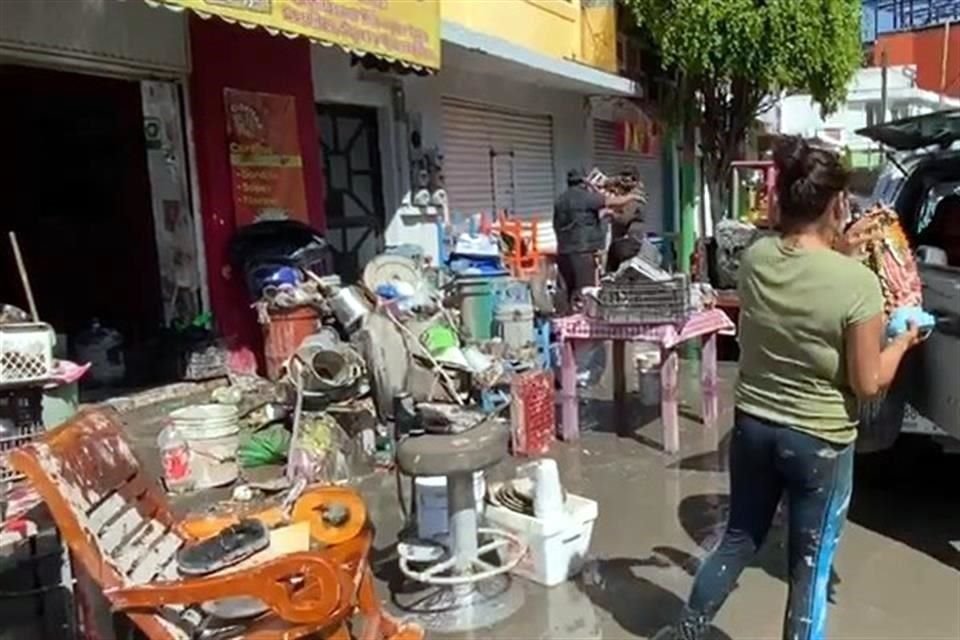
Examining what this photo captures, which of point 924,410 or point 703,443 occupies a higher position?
point 924,410

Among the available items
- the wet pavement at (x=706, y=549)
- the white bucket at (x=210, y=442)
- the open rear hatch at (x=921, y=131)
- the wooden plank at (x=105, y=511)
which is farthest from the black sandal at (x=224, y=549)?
the open rear hatch at (x=921, y=131)

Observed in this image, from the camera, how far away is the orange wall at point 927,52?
2994 centimetres

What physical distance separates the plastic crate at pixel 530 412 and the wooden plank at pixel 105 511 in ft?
10.9

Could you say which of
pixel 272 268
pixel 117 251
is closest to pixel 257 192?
pixel 272 268

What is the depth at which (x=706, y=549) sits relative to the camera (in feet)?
15.9

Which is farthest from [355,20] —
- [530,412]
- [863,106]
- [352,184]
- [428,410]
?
[863,106]

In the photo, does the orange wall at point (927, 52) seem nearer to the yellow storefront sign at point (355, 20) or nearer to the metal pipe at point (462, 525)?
the yellow storefront sign at point (355, 20)

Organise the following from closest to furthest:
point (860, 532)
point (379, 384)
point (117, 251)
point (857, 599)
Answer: point (857, 599) < point (860, 532) < point (379, 384) < point (117, 251)

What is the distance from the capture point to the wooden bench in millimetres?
2947

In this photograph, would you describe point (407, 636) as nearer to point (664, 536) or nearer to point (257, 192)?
point (664, 536)

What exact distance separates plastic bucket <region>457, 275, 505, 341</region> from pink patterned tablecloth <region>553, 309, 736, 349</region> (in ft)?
4.93

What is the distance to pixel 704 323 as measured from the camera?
→ 6.76 meters

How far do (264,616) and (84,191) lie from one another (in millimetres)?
7310

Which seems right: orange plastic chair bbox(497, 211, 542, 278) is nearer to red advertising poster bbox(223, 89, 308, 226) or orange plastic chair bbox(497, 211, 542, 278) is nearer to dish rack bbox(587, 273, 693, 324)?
red advertising poster bbox(223, 89, 308, 226)
